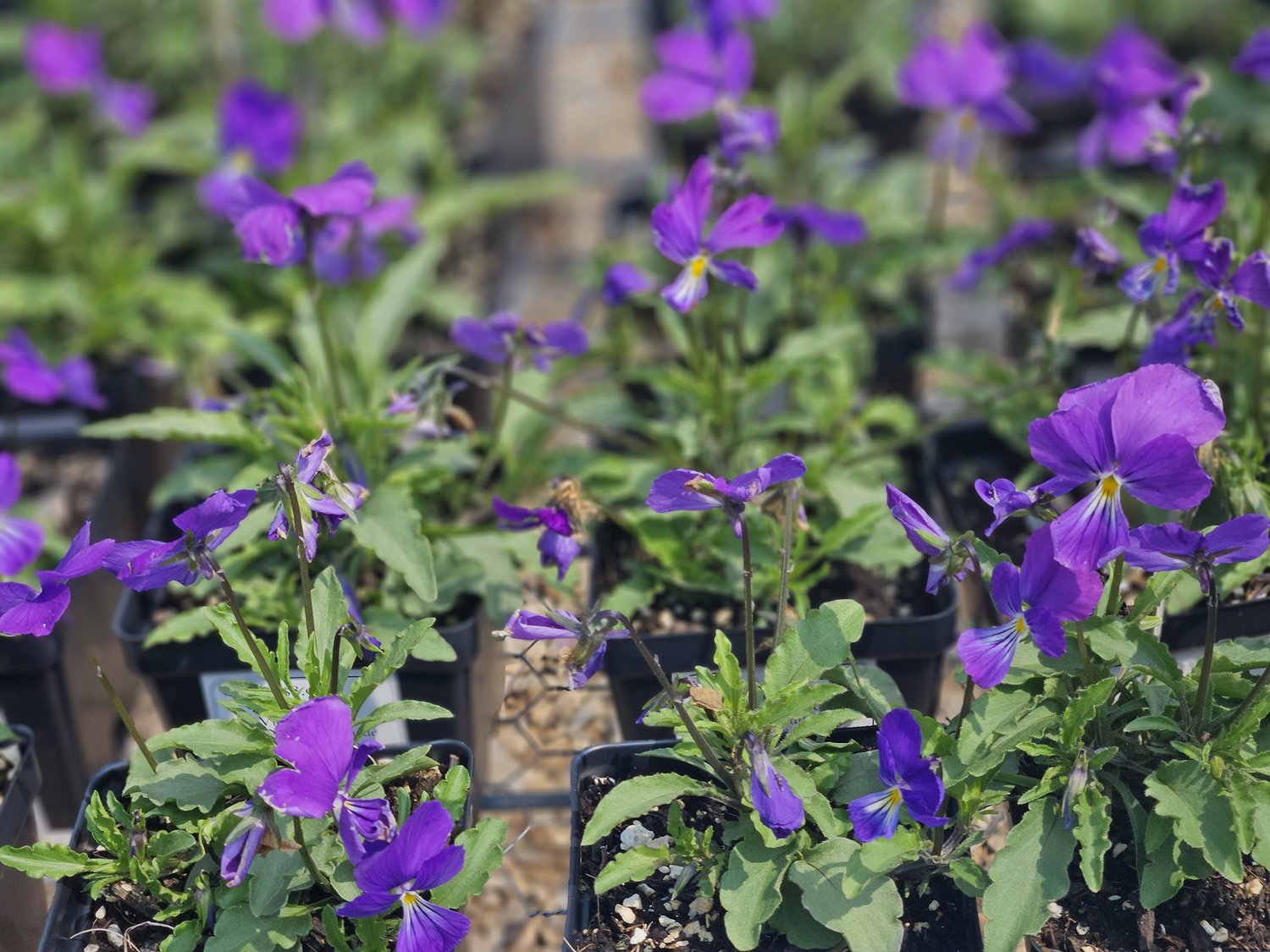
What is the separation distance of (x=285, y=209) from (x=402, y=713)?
94 cm

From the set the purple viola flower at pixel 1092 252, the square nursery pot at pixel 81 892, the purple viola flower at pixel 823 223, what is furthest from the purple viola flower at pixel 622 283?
the square nursery pot at pixel 81 892

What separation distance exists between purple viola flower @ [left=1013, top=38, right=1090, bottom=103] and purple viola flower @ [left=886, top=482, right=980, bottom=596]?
7.90ft

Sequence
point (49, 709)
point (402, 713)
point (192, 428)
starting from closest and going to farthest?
point (402, 713)
point (192, 428)
point (49, 709)

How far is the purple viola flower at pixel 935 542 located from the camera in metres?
1.86

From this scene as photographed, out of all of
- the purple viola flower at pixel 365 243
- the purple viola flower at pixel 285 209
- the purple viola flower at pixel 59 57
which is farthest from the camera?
the purple viola flower at pixel 59 57

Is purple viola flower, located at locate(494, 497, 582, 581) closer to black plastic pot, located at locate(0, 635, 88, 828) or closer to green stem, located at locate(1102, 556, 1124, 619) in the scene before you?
green stem, located at locate(1102, 556, 1124, 619)

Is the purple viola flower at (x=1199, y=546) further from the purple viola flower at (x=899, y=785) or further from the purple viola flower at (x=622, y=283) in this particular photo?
the purple viola flower at (x=622, y=283)

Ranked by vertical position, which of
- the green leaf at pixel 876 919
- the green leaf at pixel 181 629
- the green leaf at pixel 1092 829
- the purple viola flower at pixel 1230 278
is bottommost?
the green leaf at pixel 876 919

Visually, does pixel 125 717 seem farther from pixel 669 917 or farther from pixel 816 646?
pixel 816 646

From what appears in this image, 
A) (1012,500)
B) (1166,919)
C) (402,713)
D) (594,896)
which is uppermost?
(1012,500)

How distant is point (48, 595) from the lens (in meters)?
1.89

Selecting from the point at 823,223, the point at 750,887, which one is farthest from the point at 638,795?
the point at 823,223

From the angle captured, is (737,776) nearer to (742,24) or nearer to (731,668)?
(731,668)

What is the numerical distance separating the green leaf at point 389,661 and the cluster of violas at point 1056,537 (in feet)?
0.45
